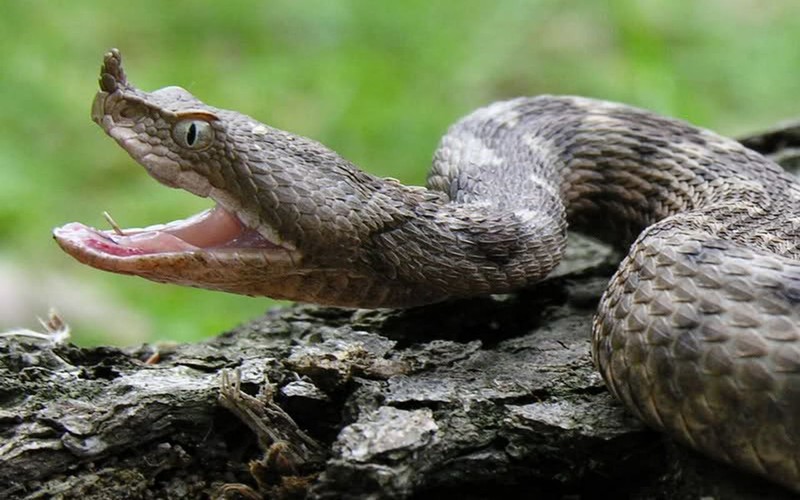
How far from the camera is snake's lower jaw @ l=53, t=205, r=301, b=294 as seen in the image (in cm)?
445

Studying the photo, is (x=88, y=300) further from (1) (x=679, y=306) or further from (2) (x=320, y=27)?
(1) (x=679, y=306)

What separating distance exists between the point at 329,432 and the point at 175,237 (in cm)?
115

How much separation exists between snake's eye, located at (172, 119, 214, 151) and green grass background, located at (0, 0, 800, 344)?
3687 millimetres

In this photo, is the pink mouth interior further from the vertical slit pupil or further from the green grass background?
the green grass background

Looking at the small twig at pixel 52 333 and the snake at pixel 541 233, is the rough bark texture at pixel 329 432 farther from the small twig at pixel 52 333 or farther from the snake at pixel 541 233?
the snake at pixel 541 233

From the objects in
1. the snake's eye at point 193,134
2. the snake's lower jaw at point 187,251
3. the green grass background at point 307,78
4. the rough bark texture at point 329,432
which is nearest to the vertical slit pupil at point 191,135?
the snake's eye at point 193,134

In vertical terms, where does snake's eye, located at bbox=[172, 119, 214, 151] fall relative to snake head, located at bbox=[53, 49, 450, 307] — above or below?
above

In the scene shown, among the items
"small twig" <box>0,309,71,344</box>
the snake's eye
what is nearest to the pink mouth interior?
the snake's eye

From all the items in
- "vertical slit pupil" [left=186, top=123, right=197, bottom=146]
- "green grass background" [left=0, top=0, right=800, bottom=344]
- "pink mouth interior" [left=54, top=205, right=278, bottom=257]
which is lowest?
"pink mouth interior" [left=54, top=205, right=278, bottom=257]

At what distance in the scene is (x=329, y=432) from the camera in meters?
4.09

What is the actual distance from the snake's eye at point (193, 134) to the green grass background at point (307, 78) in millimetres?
3687

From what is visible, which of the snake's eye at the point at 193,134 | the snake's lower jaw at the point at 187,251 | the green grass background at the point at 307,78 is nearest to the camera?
the snake's lower jaw at the point at 187,251

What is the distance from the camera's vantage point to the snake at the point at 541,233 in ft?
11.7

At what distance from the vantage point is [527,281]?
5145mm
